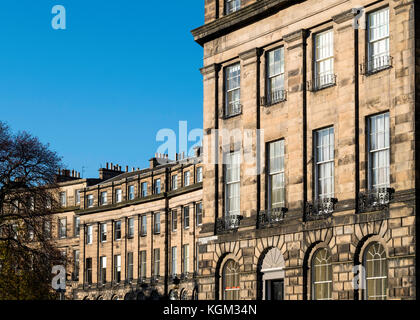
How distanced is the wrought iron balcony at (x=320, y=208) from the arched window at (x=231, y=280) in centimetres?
539

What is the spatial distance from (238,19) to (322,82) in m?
6.01

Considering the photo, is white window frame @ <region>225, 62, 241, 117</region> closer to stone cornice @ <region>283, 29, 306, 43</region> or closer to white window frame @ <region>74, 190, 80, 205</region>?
stone cornice @ <region>283, 29, 306, 43</region>

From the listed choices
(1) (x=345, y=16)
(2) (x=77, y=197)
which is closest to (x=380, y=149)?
(1) (x=345, y=16)

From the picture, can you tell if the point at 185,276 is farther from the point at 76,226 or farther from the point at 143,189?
the point at 76,226

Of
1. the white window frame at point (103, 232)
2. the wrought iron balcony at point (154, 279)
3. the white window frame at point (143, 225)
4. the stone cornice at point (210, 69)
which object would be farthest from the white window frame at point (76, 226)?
the stone cornice at point (210, 69)

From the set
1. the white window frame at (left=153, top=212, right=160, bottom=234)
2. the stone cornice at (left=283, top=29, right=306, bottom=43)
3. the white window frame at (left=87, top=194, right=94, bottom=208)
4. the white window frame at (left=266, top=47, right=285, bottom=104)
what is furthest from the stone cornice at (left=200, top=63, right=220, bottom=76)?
the white window frame at (left=87, top=194, right=94, bottom=208)

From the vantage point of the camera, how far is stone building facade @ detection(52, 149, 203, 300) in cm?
8419

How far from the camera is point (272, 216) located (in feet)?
127

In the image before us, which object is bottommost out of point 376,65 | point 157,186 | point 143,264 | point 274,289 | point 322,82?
point 274,289

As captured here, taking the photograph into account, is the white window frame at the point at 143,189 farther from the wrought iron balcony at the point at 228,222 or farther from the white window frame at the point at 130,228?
the wrought iron balcony at the point at 228,222

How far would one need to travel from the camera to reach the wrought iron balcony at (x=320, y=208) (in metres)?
35.7

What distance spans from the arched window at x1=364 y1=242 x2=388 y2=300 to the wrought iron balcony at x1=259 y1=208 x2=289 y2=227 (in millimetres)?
5158

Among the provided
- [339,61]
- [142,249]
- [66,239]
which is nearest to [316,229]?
[339,61]

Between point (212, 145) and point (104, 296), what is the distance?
56.2m
